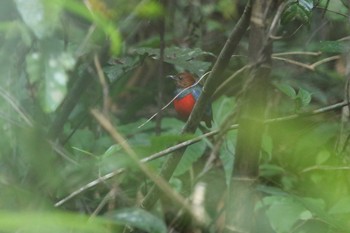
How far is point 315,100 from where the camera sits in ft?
15.8

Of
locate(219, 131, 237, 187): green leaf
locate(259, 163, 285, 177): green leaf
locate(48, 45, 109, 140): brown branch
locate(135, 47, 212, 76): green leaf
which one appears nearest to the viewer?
locate(48, 45, 109, 140): brown branch

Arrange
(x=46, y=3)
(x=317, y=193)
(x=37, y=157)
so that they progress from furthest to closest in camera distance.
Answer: (x=317, y=193) → (x=37, y=157) → (x=46, y=3)

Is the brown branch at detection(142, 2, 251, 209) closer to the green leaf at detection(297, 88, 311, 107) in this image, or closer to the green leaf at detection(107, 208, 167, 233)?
the green leaf at detection(297, 88, 311, 107)

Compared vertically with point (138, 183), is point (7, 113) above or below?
above

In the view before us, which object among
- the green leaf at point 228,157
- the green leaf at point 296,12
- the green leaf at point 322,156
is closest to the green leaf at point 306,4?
the green leaf at point 296,12

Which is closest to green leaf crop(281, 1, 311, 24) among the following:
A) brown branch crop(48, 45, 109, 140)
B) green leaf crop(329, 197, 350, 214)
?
brown branch crop(48, 45, 109, 140)

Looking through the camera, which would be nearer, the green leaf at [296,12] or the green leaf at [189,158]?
the green leaf at [296,12]

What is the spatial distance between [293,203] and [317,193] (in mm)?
460

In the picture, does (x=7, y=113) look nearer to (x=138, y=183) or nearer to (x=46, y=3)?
(x=46, y=3)

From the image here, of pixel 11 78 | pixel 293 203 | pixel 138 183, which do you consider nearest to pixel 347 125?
pixel 293 203

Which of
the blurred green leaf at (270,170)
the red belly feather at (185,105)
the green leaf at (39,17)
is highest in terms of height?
the green leaf at (39,17)

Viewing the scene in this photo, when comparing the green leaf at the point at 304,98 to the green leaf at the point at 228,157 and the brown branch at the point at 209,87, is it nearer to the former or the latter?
the brown branch at the point at 209,87

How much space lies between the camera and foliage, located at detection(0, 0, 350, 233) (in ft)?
4.56

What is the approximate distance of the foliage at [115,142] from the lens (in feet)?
4.56
